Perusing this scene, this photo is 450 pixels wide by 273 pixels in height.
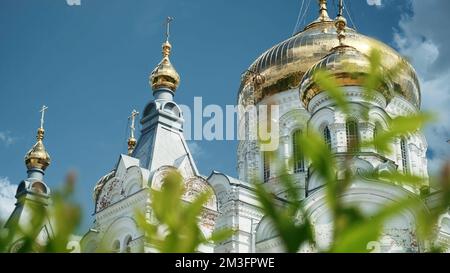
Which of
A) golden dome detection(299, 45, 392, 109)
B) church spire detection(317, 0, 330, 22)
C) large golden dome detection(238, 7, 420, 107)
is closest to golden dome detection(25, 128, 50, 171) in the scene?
large golden dome detection(238, 7, 420, 107)

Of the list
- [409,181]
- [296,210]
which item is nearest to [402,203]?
[409,181]

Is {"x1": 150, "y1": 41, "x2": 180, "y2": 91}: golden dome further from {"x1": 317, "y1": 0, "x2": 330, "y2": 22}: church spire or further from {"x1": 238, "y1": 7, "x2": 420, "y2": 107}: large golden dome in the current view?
{"x1": 317, "y1": 0, "x2": 330, "y2": 22}: church spire

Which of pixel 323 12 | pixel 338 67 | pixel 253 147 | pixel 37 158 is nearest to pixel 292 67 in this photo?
pixel 253 147

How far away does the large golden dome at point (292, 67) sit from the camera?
18000 mm

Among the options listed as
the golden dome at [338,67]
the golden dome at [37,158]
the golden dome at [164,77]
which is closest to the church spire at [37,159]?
the golden dome at [37,158]

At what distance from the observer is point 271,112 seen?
17719 mm

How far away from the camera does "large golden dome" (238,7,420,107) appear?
18000 mm

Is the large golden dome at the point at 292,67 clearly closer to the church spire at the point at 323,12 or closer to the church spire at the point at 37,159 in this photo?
the church spire at the point at 323,12

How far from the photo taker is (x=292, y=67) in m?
18.1

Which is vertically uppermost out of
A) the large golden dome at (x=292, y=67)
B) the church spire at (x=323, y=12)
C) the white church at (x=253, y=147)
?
the church spire at (x=323, y=12)

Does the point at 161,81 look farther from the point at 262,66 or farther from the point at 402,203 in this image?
the point at 402,203

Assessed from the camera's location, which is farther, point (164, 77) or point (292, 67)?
point (292, 67)

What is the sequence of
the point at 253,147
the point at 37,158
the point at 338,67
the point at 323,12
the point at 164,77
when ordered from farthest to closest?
1. the point at 323,12
2. the point at 253,147
3. the point at 37,158
4. the point at 164,77
5. the point at 338,67

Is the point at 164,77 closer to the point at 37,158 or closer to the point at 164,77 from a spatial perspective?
the point at 164,77
